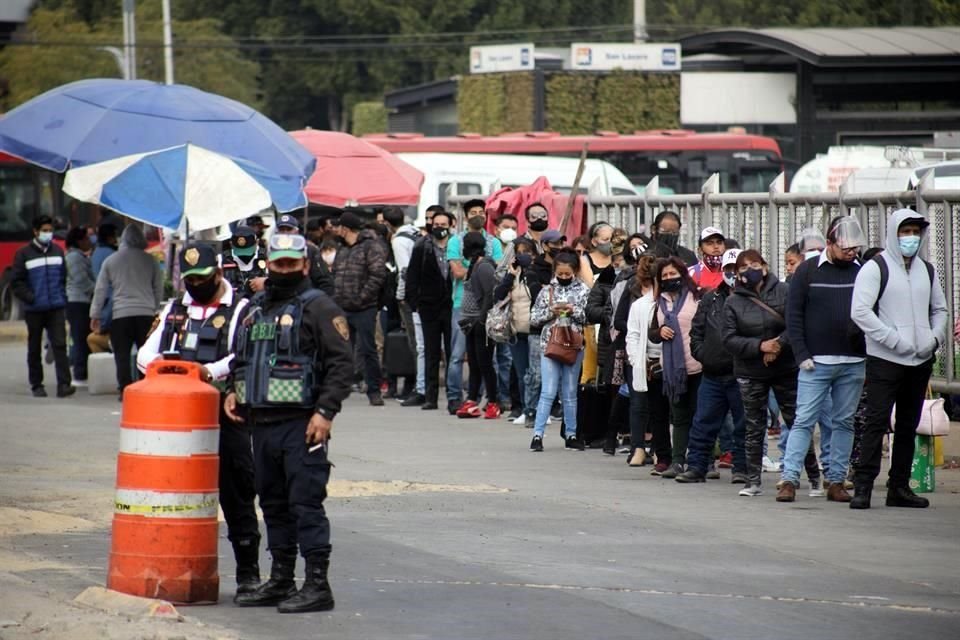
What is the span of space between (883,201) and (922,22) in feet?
175

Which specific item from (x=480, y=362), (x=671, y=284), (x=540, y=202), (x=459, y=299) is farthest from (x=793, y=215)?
(x=540, y=202)

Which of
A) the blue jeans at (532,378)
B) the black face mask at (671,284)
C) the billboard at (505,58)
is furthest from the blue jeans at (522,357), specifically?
the billboard at (505,58)

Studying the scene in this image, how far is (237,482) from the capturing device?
9125mm

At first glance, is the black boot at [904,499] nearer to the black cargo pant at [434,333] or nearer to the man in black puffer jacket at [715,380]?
the man in black puffer jacket at [715,380]

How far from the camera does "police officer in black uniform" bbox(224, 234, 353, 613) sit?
856 cm

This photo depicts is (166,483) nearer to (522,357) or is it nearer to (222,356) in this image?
(222,356)

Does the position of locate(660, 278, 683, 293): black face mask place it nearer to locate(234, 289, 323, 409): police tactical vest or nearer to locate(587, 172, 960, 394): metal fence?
locate(587, 172, 960, 394): metal fence

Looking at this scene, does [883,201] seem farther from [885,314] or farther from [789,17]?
[789,17]

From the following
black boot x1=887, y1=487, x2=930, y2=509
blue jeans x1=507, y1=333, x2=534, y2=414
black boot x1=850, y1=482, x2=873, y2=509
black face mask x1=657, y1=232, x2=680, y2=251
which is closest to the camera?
black boot x1=850, y1=482, x2=873, y2=509

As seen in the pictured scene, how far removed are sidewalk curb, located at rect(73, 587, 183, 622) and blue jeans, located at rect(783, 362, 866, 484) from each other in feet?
18.1

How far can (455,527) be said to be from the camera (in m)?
11.4

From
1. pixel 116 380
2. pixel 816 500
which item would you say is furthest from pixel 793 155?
pixel 816 500

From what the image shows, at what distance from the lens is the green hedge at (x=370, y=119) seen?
63938 millimetres

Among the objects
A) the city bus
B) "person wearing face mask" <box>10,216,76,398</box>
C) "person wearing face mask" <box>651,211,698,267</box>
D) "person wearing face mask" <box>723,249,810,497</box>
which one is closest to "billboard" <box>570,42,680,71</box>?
the city bus
